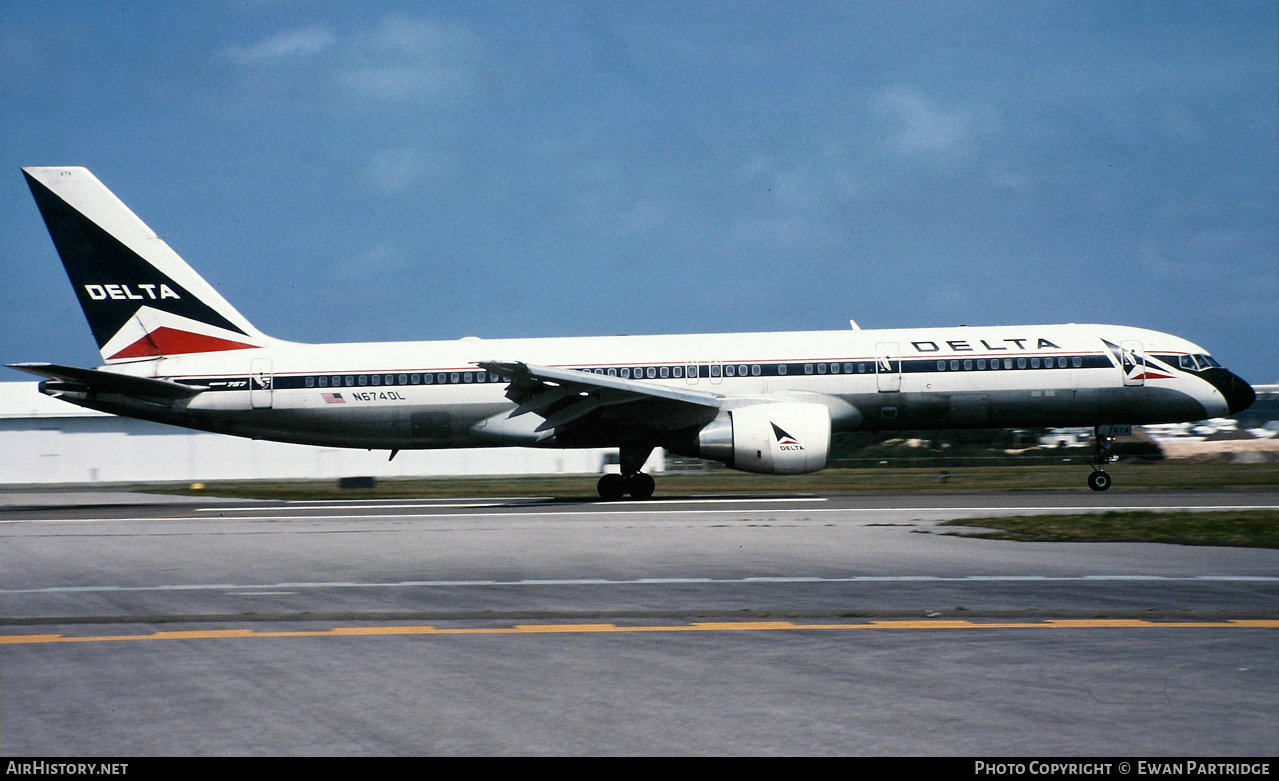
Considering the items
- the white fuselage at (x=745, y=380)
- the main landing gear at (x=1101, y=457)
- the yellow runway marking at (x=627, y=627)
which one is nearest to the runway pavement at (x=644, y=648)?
the yellow runway marking at (x=627, y=627)

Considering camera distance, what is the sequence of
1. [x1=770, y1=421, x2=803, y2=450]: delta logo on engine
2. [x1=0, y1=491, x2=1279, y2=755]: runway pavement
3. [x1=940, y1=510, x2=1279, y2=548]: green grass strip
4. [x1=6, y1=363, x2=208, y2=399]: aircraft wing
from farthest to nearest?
[x1=6, y1=363, x2=208, y2=399]: aircraft wing
[x1=770, y1=421, x2=803, y2=450]: delta logo on engine
[x1=940, y1=510, x2=1279, y2=548]: green grass strip
[x1=0, y1=491, x2=1279, y2=755]: runway pavement

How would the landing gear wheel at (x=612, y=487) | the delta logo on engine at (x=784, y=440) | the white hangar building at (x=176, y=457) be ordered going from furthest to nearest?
the white hangar building at (x=176, y=457) < the landing gear wheel at (x=612, y=487) < the delta logo on engine at (x=784, y=440)

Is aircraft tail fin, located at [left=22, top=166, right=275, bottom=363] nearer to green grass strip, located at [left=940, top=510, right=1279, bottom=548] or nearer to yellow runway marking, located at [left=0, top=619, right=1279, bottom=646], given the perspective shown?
green grass strip, located at [left=940, top=510, right=1279, bottom=548]

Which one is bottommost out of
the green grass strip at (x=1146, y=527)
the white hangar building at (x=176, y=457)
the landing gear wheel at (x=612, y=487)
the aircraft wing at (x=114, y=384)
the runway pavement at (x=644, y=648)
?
the runway pavement at (x=644, y=648)

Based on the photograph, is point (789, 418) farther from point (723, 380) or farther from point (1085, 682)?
point (1085, 682)

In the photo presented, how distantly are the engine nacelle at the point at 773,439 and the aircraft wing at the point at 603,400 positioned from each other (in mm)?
919

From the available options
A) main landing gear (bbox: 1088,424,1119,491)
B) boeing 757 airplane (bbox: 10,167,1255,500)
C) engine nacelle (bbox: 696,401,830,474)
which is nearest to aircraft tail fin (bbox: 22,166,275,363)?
boeing 757 airplane (bbox: 10,167,1255,500)

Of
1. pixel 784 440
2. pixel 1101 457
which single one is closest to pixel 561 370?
pixel 784 440

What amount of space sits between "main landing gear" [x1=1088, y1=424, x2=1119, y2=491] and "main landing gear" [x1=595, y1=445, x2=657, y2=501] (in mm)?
10223

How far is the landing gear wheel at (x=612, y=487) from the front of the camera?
84.4 feet

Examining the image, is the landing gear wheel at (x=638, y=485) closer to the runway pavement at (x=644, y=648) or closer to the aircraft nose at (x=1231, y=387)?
the runway pavement at (x=644, y=648)

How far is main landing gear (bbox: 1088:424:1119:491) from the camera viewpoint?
25.0 metres

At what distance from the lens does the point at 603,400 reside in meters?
24.3
